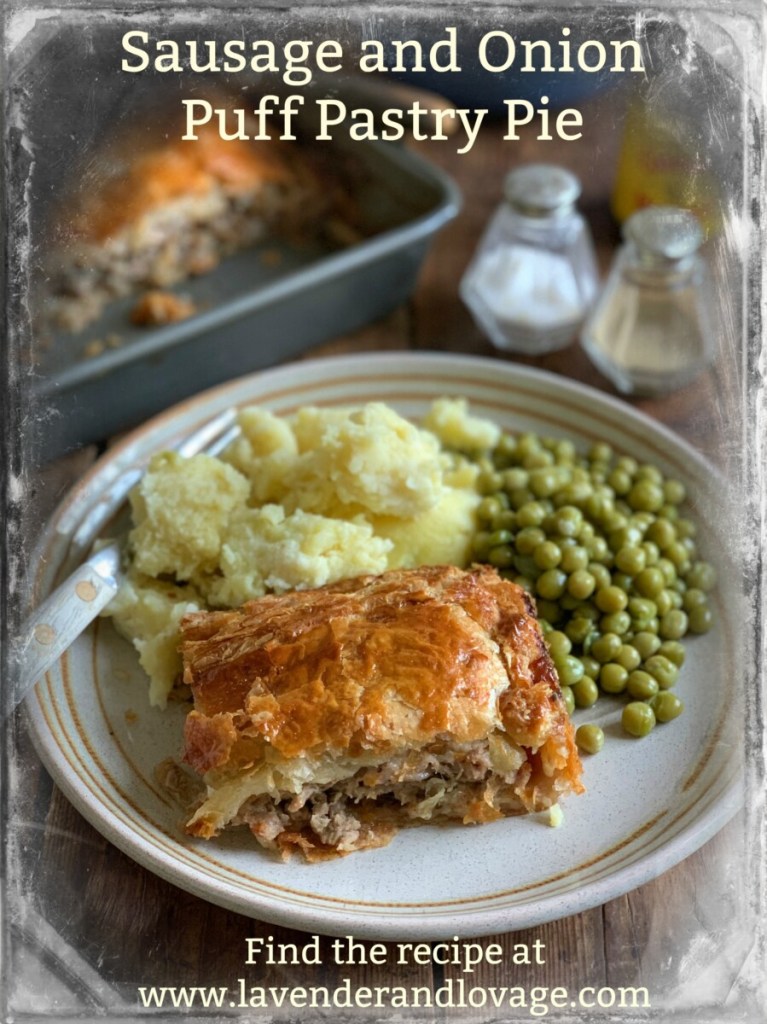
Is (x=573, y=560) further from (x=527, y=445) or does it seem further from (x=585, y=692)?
(x=527, y=445)

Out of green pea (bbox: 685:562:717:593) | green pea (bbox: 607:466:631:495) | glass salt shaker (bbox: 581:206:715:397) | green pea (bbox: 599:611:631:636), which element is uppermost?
glass salt shaker (bbox: 581:206:715:397)

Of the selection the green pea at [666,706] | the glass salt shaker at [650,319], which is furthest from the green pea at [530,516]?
the glass salt shaker at [650,319]

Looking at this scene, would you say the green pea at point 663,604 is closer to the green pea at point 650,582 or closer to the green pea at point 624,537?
the green pea at point 650,582

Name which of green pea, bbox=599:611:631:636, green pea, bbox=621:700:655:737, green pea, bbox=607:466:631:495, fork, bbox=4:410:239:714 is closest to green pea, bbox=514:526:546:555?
green pea, bbox=599:611:631:636

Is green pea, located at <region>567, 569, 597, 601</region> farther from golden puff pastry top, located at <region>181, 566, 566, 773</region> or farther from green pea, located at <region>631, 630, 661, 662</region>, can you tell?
golden puff pastry top, located at <region>181, 566, 566, 773</region>

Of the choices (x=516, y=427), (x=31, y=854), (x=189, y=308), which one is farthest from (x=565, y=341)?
(x=31, y=854)

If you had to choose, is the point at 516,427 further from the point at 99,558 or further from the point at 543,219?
the point at 99,558

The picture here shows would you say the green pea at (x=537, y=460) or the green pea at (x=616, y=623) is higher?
the green pea at (x=537, y=460)
